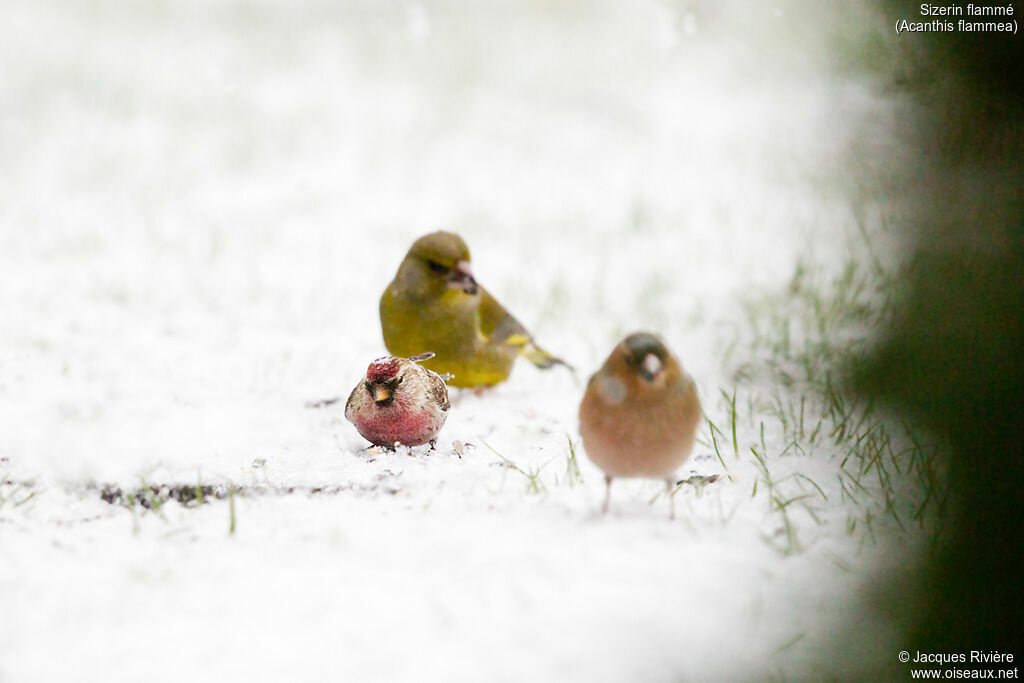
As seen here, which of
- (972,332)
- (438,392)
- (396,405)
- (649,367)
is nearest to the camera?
(972,332)

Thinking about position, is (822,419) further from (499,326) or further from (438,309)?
(438,309)

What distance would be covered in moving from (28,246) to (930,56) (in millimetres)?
6192

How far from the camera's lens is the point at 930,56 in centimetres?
123

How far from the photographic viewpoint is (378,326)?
16.1 ft

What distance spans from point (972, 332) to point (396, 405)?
7.13 ft

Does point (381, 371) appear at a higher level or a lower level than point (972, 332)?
lower

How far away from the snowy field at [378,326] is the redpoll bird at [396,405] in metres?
0.10

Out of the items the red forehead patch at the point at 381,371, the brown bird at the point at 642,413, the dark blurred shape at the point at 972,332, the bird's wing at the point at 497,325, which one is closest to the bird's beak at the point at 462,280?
the bird's wing at the point at 497,325

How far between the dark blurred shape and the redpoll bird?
2072mm

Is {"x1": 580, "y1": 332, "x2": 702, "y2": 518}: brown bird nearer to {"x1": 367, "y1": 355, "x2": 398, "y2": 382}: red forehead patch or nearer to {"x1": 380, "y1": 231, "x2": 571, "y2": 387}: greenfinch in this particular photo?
{"x1": 367, "y1": 355, "x2": 398, "y2": 382}: red forehead patch

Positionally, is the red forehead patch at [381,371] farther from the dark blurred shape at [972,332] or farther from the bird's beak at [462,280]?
the dark blurred shape at [972,332]

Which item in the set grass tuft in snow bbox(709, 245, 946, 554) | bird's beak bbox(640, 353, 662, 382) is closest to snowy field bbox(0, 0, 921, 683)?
grass tuft in snow bbox(709, 245, 946, 554)

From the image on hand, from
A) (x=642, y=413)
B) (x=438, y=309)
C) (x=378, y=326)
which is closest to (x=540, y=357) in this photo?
(x=438, y=309)

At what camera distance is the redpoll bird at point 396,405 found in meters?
3.01
